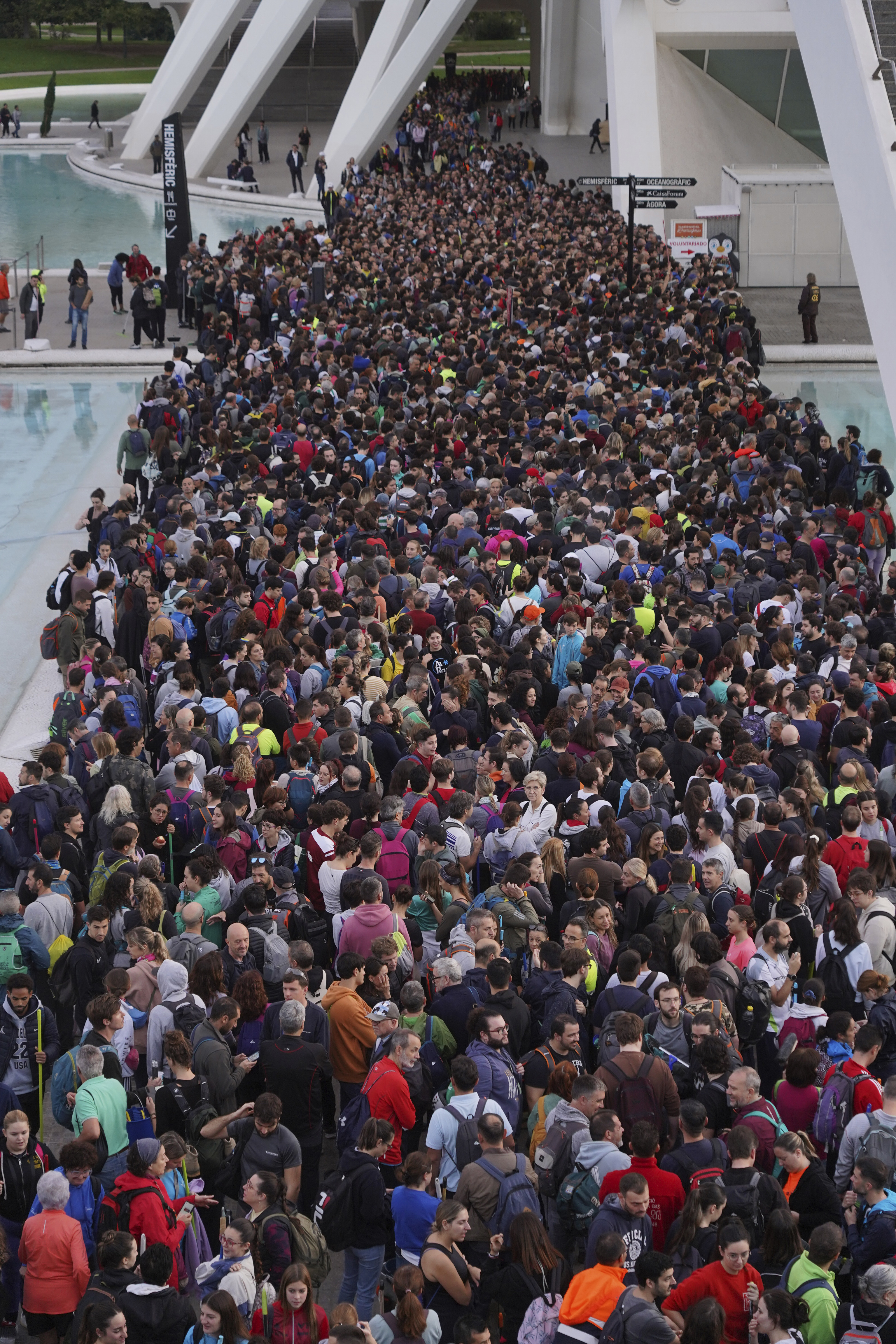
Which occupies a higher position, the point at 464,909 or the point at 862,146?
the point at 862,146

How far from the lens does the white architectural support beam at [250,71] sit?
41.1m

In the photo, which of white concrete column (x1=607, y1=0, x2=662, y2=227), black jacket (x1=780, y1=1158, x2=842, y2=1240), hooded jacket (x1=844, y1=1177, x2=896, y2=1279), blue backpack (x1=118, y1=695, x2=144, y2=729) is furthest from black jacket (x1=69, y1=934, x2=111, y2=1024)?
white concrete column (x1=607, y1=0, x2=662, y2=227)

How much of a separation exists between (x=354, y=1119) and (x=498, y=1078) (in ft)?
2.17

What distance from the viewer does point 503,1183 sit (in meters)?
6.40

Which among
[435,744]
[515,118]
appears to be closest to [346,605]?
[435,744]

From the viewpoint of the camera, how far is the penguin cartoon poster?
27328 millimetres

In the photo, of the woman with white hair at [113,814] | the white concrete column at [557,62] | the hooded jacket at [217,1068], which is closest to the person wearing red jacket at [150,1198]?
the hooded jacket at [217,1068]

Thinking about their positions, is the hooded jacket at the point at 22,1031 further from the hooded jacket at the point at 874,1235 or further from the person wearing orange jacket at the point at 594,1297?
the hooded jacket at the point at 874,1235

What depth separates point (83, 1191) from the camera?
6.61m

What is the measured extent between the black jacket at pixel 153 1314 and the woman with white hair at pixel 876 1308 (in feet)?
7.96

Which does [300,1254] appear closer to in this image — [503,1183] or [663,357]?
[503,1183]

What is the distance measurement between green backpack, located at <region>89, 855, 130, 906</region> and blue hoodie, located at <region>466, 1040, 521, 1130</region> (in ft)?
8.10

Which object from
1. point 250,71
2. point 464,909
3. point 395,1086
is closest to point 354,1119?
point 395,1086

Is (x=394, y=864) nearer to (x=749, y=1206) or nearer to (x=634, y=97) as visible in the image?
(x=749, y=1206)
